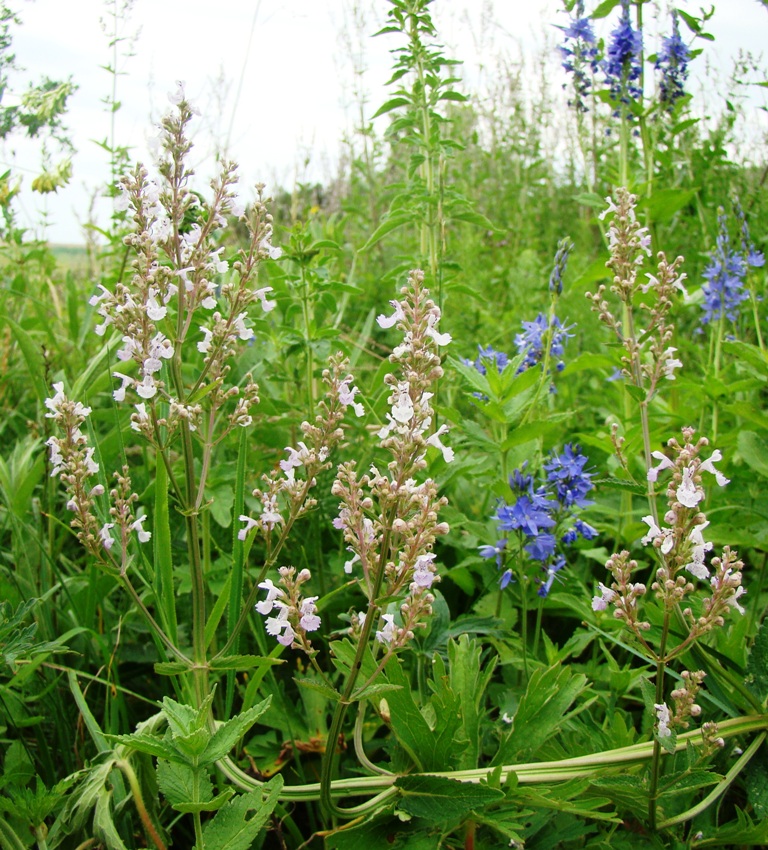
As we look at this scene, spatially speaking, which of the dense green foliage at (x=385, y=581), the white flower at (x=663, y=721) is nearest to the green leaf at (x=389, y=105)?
the dense green foliage at (x=385, y=581)

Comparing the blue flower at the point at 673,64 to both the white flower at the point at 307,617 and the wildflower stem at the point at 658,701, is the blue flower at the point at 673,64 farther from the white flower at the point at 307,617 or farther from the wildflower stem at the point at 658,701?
the white flower at the point at 307,617

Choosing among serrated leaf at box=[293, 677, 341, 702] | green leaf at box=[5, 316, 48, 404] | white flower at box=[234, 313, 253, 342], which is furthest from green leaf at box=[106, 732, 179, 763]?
green leaf at box=[5, 316, 48, 404]

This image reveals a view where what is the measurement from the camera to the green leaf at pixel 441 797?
3.82 feet

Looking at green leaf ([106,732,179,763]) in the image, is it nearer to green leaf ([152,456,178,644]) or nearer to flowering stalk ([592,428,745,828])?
green leaf ([152,456,178,644])

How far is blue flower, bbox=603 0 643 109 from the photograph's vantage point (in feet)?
9.50

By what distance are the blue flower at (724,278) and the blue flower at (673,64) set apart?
27.1 inches

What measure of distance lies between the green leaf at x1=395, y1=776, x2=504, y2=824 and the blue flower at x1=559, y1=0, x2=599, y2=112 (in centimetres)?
270


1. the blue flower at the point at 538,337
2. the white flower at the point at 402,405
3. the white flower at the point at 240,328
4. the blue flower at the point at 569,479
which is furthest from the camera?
the blue flower at the point at 538,337

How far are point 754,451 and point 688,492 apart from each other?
979mm

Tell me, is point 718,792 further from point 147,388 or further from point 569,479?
point 147,388

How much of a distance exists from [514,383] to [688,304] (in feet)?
4.52

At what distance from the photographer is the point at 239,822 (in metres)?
1.20

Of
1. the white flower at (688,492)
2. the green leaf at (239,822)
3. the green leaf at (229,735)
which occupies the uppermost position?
the white flower at (688,492)

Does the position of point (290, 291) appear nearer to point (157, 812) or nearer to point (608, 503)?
point (608, 503)
